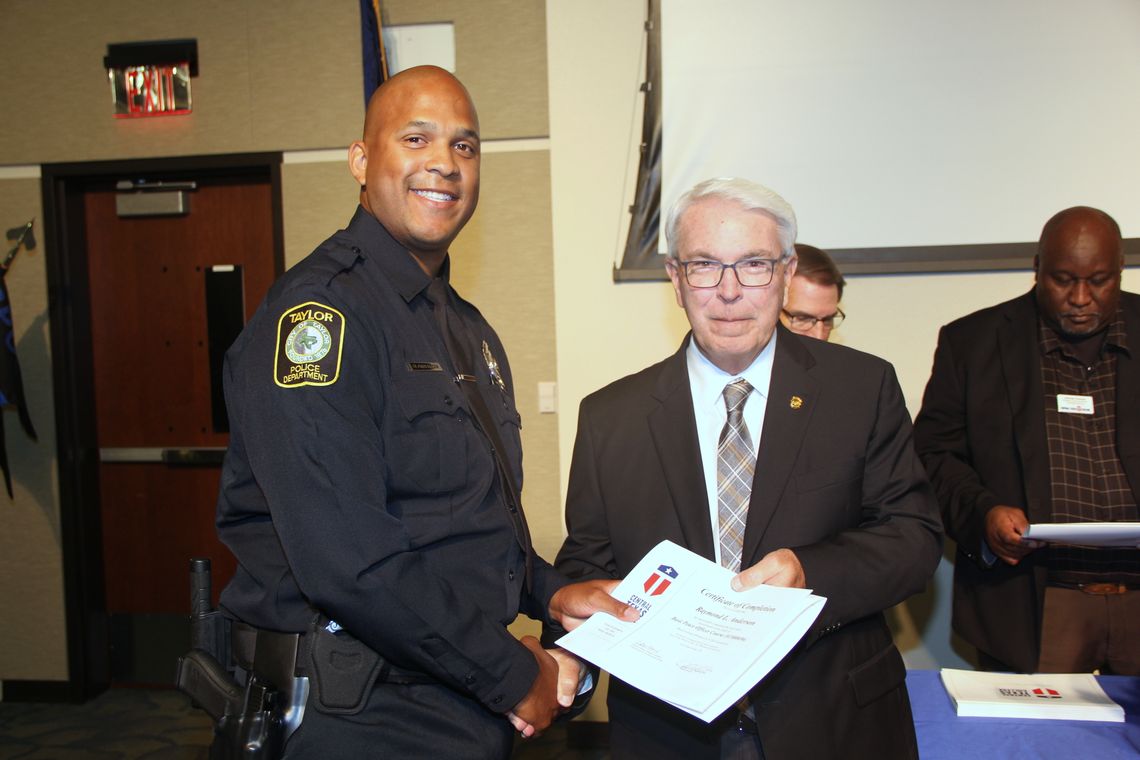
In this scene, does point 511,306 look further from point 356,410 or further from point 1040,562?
point 356,410

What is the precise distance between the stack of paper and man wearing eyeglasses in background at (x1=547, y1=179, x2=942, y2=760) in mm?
261

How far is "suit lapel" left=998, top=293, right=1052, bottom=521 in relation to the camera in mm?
2445

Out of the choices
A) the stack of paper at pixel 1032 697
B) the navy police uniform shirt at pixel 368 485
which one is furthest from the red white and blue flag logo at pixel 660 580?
the stack of paper at pixel 1032 697

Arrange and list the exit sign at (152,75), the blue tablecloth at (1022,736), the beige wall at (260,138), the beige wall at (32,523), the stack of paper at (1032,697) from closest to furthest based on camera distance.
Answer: the blue tablecloth at (1022,736) → the stack of paper at (1032,697) → the beige wall at (260,138) → the exit sign at (152,75) → the beige wall at (32,523)

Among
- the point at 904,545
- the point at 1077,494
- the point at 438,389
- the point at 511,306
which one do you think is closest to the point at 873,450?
the point at 904,545

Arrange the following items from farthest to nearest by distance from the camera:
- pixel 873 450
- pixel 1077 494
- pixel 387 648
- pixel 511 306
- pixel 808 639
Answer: pixel 511 306 → pixel 1077 494 → pixel 873 450 → pixel 808 639 → pixel 387 648

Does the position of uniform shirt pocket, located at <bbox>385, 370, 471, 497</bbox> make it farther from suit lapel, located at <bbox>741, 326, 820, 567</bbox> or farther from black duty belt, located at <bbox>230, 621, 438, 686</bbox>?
suit lapel, located at <bbox>741, 326, 820, 567</bbox>

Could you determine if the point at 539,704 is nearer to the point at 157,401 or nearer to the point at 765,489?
the point at 765,489

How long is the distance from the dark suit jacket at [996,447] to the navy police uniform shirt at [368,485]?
1640 millimetres

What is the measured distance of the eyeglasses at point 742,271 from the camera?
148 centimetres

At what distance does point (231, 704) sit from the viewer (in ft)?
4.39

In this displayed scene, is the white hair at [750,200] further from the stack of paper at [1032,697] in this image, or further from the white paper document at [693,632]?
the stack of paper at [1032,697]

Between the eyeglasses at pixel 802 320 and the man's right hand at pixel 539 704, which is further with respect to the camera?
the eyeglasses at pixel 802 320

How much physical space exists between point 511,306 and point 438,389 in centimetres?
232
